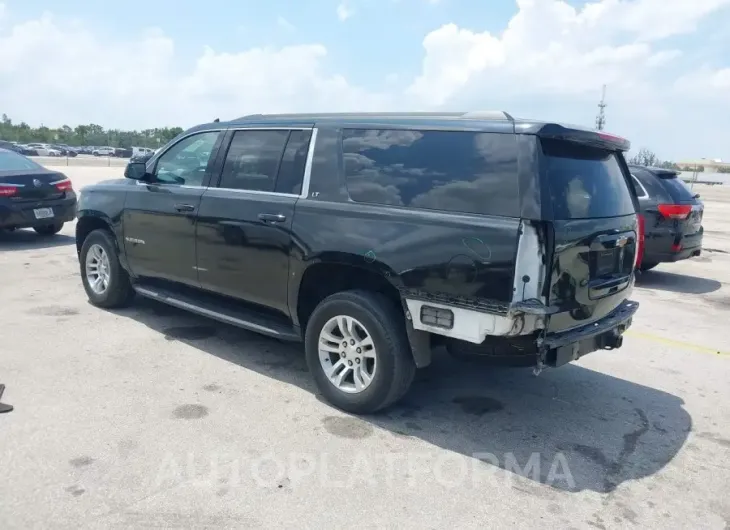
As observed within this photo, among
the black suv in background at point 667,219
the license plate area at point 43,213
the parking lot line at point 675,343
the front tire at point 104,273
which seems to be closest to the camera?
the parking lot line at point 675,343

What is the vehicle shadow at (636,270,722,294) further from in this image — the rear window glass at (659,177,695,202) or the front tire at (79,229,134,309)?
the front tire at (79,229,134,309)

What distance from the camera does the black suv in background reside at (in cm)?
896

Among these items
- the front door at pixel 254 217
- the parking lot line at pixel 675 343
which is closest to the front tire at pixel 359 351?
the front door at pixel 254 217

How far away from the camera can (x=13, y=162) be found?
10578 millimetres

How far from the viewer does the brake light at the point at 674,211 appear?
8961 mm

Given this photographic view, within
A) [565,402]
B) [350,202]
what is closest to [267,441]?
[350,202]

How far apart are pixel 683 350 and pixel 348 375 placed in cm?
361

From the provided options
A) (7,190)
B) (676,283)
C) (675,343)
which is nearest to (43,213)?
(7,190)

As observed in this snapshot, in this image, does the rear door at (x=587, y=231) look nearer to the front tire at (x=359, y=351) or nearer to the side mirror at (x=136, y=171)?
the front tire at (x=359, y=351)

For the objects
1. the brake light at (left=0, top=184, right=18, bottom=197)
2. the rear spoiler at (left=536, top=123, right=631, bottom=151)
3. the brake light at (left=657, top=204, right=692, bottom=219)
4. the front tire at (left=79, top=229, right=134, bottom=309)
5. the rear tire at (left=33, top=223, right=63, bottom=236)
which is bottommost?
the rear tire at (left=33, top=223, right=63, bottom=236)

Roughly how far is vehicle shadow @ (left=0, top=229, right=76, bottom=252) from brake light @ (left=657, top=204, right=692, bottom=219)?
9.27 meters

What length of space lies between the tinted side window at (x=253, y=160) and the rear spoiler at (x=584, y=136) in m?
2.03

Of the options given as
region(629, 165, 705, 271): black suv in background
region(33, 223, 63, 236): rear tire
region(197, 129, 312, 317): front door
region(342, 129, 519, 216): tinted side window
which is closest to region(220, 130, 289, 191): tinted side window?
region(197, 129, 312, 317): front door

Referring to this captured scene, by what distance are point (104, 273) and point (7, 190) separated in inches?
175
